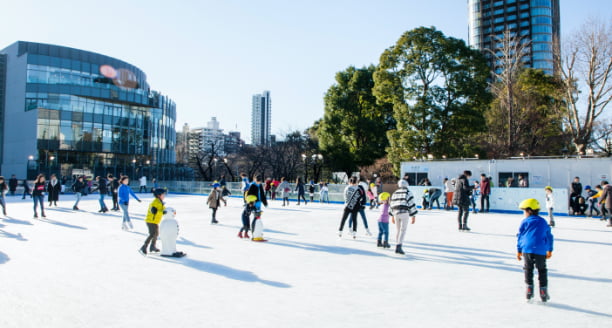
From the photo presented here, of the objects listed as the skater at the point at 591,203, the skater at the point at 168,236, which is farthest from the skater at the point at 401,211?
the skater at the point at 591,203

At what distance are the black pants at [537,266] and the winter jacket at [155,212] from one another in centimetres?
609

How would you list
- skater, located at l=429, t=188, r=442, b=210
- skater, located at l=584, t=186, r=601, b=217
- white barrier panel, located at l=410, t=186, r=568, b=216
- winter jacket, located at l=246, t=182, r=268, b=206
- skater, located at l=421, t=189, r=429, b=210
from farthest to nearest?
skater, located at l=421, t=189, r=429, b=210, skater, located at l=429, t=188, r=442, b=210, white barrier panel, located at l=410, t=186, r=568, b=216, skater, located at l=584, t=186, r=601, b=217, winter jacket, located at l=246, t=182, r=268, b=206

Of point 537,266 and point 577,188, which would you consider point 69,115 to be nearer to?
point 577,188

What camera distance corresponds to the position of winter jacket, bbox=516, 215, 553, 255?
474 cm

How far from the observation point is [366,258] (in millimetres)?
7512

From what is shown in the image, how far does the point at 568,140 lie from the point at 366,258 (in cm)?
3057

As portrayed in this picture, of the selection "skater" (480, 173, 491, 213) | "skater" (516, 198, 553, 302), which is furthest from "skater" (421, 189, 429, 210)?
"skater" (516, 198, 553, 302)

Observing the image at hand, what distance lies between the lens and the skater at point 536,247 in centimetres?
473

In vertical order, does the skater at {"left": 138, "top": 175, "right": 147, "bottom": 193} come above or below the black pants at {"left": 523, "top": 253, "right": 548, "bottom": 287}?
above

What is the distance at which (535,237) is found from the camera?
4.80 meters

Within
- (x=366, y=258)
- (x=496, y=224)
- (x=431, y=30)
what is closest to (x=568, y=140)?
(x=431, y=30)

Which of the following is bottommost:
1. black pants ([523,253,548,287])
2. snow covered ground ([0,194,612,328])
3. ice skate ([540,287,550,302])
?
snow covered ground ([0,194,612,328])

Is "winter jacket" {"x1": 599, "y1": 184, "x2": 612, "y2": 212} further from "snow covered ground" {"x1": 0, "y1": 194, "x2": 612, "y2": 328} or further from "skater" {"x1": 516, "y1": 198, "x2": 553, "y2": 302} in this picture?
"skater" {"x1": 516, "y1": 198, "x2": 553, "y2": 302}

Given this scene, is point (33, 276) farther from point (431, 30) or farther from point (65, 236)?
point (431, 30)
